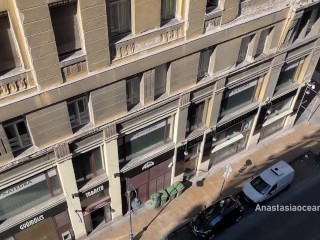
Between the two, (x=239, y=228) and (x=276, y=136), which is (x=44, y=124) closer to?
(x=239, y=228)

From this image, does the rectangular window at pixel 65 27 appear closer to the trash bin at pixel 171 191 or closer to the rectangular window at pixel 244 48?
the rectangular window at pixel 244 48

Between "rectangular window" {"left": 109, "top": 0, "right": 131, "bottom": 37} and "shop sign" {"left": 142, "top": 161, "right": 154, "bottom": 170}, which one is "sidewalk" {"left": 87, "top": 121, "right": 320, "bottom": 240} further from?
"rectangular window" {"left": 109, "top": 0, "right": 131, "bottom": 37}

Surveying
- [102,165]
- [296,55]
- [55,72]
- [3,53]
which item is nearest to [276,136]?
[296,55]

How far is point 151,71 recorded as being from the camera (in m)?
21.9

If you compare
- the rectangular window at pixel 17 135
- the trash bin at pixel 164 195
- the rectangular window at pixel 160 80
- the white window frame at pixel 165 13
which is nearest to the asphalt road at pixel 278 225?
the trash bin at pixel 164 195

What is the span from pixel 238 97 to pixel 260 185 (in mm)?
7589

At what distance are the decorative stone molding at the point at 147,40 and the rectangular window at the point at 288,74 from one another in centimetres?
1321

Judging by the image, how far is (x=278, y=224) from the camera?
30.1m

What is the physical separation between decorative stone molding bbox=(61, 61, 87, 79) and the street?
15.8m

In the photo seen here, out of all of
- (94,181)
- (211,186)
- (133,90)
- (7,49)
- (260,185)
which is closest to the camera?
(7,49)

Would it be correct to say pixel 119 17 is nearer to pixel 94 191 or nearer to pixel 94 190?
pixel 94 190

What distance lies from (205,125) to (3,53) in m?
16.2

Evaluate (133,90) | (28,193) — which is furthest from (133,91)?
(28,193)

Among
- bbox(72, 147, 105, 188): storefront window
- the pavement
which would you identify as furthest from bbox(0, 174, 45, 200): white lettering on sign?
the pavement
